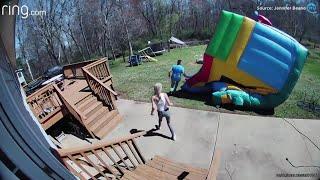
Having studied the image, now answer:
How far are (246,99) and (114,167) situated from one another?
2564 mm

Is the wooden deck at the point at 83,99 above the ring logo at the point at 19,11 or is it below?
below

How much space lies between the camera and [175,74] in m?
6.16

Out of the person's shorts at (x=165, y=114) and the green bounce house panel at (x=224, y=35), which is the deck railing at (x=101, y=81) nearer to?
the person's shorts at (x=165, y=114)

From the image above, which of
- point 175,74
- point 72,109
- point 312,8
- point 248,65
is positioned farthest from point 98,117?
point 312,8

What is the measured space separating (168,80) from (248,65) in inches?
53.0

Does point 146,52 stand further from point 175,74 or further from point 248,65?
A: point 248,65

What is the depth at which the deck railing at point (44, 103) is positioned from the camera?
197 inches

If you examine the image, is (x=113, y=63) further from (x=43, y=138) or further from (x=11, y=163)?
(x=11, y=163)

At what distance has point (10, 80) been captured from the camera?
4.24 metres

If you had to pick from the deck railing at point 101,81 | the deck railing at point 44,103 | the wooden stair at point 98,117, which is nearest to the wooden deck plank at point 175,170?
the wooden stair at point 98,117

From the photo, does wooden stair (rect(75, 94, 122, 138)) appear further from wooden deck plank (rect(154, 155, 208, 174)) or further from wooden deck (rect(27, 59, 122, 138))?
wooden deck plank (rect(154, 155, 208, 174))

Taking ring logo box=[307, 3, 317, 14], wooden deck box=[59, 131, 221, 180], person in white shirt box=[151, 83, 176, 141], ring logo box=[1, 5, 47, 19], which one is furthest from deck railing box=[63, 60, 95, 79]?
ring logo box=[307, 3, 317, 14]

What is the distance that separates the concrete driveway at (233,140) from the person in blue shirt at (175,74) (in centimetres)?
44

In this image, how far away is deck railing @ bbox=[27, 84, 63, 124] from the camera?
16.4 feet
